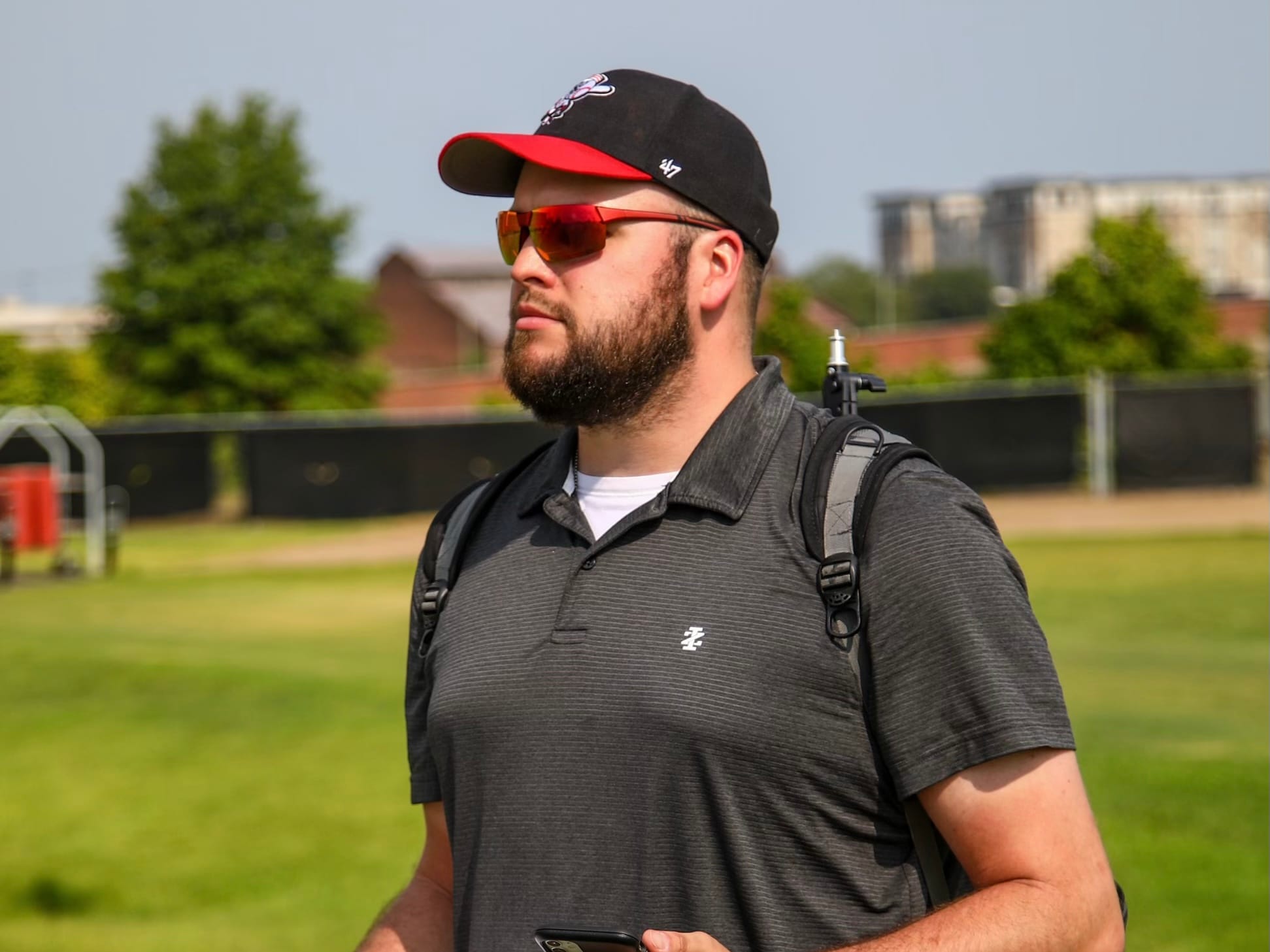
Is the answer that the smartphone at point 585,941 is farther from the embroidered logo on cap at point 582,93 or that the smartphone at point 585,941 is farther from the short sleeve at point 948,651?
the embroidered logo on cap at point 582,93

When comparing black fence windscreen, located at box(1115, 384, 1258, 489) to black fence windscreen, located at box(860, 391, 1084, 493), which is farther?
black fence windscreen, located at box(1115, 384, 1258, 489)

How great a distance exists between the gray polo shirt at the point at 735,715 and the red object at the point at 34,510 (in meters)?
19.1

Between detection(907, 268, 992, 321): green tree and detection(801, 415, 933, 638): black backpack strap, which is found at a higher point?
detection(907, 268, 992, 321): green tree

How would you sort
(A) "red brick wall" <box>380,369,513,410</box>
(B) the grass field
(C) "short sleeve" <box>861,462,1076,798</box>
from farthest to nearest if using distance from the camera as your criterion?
(A) "red brick wall" <box>380,369,513,410</box>, (B) the grass field, (C) "short sleeve" <box>861,462,1076,798</box>

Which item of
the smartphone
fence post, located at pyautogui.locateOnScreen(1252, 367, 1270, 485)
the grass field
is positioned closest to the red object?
the grass field

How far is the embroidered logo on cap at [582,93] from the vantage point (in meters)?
2.40

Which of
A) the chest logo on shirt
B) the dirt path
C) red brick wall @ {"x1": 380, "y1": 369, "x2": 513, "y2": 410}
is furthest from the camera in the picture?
red brick wall @ {"x1": 380, "y1": 369, "x2": 513, "y2": 410}

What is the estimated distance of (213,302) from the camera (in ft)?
157

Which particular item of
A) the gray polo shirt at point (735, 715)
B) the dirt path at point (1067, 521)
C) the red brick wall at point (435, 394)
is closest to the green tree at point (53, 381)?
the dirt path at point (1067, 521)

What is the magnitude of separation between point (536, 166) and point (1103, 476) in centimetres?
2939

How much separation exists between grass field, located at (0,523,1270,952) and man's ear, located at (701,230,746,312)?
4536 mm

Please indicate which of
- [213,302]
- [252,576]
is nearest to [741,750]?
[252,576]

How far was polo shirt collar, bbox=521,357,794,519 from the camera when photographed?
2250mm

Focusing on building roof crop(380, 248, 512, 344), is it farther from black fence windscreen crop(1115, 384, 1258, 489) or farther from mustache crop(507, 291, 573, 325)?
mustache crop(507, 291, 573, 325)
